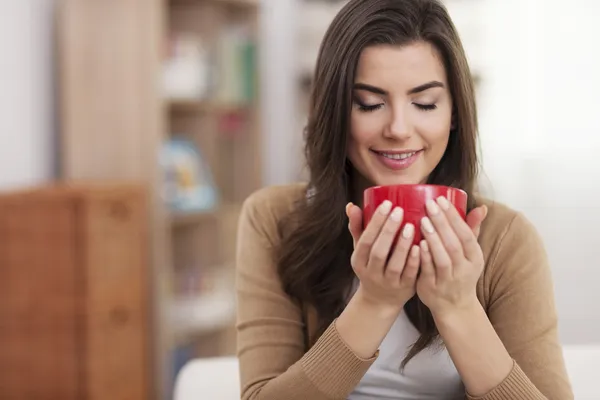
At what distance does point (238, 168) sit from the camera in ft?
10.6

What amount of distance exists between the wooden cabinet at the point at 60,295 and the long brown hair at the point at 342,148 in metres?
1.11

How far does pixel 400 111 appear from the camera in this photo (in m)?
1.03

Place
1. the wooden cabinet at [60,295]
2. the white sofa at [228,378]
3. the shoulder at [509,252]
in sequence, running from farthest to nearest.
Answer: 1. the wooden cabinet at [60,295]
2. the white sofa at [228,378]
3. the shoulder at [509,252]

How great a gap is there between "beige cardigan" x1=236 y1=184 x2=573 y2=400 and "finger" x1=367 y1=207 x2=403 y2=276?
0.15 metres

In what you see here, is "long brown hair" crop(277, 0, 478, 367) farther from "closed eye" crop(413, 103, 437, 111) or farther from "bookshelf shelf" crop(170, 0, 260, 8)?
"bookshelf shelf" crop(170, 0, 260, 8)

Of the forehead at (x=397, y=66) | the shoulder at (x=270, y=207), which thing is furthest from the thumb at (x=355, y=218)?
the shoulder at (x=270, y=207)

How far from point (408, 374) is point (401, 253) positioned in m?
0.33

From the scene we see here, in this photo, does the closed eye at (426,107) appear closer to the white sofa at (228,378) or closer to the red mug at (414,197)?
the red mug at (414,197)

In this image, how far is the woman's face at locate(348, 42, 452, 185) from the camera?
1034 millimetres

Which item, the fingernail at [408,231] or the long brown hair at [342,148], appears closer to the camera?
the fingernail at [408,231]

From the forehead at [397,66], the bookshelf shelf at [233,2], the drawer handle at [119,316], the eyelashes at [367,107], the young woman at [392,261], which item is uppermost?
the bookshelf shelf at [233,2]

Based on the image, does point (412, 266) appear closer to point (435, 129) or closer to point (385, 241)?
point (385, 241)

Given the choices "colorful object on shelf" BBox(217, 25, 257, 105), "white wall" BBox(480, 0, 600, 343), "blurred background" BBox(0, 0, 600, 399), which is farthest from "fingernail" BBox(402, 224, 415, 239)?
"white wall" BBox(480, 0, 600, 343)

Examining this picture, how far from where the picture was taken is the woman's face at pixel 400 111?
1034mm
